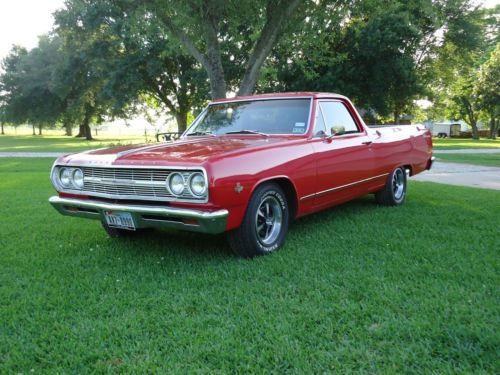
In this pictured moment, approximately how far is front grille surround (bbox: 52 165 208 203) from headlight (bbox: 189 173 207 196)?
26 mm

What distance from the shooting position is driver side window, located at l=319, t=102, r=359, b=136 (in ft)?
16.5

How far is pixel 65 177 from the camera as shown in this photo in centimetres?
434

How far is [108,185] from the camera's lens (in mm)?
3988

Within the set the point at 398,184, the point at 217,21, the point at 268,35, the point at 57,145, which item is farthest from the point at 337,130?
the point at 57,145

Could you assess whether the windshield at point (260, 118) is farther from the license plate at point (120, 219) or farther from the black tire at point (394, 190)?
the black tire at point (394, 190)

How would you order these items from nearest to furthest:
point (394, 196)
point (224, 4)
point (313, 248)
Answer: point (313, 248), point (394, 196), point (224, 4)

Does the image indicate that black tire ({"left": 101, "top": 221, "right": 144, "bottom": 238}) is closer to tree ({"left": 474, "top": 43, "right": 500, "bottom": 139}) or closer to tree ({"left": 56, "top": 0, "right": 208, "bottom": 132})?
tree ({"left": 56, "top": 0, "right": 208, "bottom": 132})

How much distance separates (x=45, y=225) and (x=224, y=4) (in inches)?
267

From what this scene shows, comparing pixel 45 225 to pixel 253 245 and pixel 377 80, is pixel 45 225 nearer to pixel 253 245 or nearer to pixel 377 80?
pixel 253 245

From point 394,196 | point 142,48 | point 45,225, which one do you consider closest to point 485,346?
point 394,196

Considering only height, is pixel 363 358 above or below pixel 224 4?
below

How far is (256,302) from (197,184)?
3.50 ft

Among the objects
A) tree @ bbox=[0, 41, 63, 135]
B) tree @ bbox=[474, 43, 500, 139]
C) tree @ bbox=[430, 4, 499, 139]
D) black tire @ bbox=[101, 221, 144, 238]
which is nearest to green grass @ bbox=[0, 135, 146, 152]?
tree @ bbox=[0, 41, 63, 135]

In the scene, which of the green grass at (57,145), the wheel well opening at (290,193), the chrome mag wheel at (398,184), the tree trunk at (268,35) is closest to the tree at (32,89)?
the green grass at (57,145)
